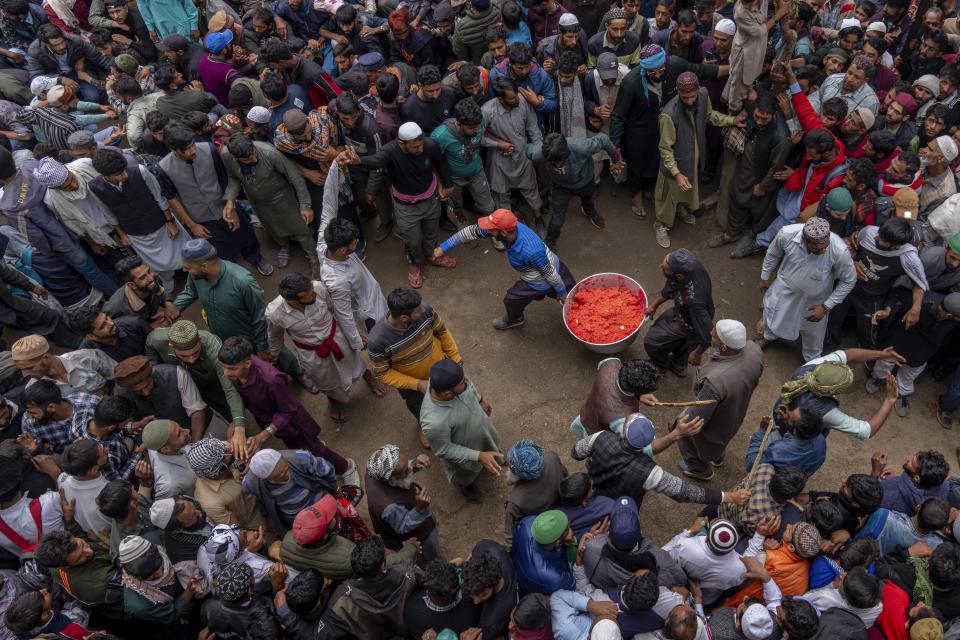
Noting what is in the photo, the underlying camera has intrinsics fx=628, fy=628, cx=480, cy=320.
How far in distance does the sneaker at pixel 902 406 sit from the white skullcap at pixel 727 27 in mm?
4434

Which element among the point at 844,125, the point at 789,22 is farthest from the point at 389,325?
the point at 789,22

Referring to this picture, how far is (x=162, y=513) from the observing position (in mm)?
4113

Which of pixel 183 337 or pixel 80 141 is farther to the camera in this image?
pixel 80 141

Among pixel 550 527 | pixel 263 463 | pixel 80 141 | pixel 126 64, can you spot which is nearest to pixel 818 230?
pixel 550 527

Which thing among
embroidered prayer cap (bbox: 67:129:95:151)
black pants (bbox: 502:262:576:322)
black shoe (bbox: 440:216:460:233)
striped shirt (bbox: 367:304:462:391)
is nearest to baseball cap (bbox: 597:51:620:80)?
black pants (bbox: 502:262:576:322)

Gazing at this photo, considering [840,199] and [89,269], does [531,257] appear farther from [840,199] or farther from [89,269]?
[89,269]

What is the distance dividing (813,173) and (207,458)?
6493 mm

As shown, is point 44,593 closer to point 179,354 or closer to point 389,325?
point 179,354

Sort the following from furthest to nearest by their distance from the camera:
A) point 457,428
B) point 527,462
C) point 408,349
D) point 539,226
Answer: point 539,226 < point 408,349 < point 457,428 < point 527,462

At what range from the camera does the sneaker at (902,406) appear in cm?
627

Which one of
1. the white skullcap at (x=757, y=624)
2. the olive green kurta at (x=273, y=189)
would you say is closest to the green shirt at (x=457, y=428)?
the white skullcap at (x=757, y=624)

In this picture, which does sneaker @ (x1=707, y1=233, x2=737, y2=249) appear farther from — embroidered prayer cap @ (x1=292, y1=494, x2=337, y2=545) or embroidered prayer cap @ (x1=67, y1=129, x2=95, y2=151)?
embroidered prayer cap @ (x1=67, y1=129, x2=95, y2=151)

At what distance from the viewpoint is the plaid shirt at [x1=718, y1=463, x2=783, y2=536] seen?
4.30m

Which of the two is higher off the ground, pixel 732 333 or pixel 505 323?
pixel 732 333
